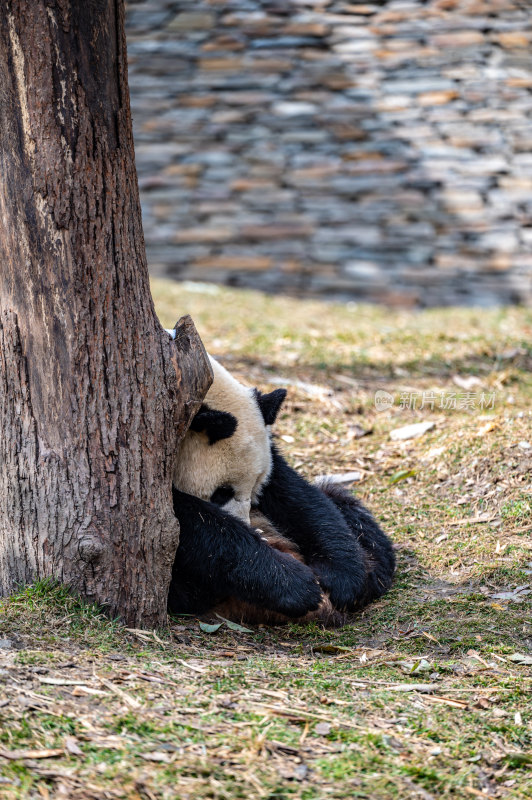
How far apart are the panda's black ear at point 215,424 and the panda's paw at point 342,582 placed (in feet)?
2.41

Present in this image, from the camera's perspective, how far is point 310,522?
12.0 ft

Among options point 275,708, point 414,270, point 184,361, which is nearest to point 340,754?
point 275,708

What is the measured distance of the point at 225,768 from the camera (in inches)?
82.6

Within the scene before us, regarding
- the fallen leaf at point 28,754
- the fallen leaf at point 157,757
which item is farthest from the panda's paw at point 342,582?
the fallen leaf at point 28,754

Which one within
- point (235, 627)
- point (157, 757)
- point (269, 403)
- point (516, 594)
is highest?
point (269, 403)

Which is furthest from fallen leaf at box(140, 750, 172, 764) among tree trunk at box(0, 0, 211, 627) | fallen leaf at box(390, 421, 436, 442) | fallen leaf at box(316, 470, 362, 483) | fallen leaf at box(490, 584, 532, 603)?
fallen leaf at box(390, 421, 436, 442)

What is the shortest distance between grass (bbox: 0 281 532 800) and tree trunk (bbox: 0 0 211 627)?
210 millimetres

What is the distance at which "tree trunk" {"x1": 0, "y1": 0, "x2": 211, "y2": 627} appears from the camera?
257 cm

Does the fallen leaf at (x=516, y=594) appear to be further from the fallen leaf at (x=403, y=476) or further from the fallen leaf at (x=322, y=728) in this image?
the fallen leaf at (x=322, y=728)

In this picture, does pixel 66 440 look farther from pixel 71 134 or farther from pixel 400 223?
pixel 400 223

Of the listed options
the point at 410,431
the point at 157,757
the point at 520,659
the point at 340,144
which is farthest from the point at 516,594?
the point at 340,144

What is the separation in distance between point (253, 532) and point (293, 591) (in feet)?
0.89

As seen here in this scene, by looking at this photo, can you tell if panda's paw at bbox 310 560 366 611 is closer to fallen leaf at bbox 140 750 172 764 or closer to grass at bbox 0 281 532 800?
grass at bbox 0 281 532 800

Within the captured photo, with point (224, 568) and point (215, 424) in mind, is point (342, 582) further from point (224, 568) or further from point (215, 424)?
point (215, 424)
